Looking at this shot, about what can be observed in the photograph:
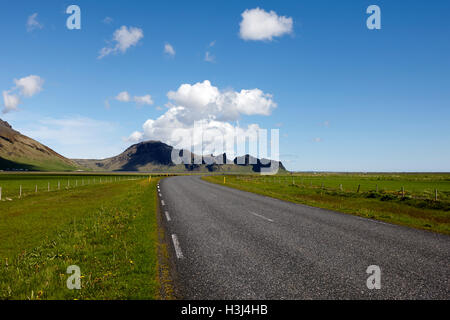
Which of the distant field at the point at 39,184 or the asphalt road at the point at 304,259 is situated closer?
the asphalt road at the point at 304,259

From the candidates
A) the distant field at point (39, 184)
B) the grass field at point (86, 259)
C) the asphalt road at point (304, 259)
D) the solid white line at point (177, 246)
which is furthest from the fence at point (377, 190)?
the distant field at point (39, 184)

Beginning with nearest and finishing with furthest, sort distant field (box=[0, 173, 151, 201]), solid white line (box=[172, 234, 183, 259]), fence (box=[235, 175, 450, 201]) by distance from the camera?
1. solid white line (box=[172, 234, 183, 259])
2. fence (box=[235, 175, 450, 201])
3. distant field (box=[0, 173, 151, 201])

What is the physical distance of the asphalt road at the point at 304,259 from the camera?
4.82 meters

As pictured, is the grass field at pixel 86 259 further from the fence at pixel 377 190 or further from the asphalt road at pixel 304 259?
the fence at pixel 377 190

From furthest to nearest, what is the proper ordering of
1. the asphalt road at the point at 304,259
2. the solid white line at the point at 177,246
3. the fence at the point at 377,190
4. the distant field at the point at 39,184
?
the distant field at the point at 39,184 → the fence at the point at 377,190 → the solid white line at the point at 177,246 → the asphalt road at the point at 304,259

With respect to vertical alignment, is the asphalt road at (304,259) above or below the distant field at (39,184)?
above

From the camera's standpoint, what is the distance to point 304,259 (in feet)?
21.2

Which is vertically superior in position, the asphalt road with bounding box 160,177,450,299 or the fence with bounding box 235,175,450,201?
the asphalt road with bounding box 160,177,450,299

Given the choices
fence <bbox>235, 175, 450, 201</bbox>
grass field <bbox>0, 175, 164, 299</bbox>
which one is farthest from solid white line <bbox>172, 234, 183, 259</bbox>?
fence <bbox>235, 175, 450, 201</bbox>

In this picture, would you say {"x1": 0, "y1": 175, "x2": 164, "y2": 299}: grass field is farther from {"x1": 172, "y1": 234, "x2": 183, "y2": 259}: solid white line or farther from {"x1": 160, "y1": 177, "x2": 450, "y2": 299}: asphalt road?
{"x1": 160, "y1": 177, "x2": 450, "y2": 299}: asphalt road

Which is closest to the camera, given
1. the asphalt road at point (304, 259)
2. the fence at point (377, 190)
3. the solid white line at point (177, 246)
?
the asphalt road at point (304, 259)

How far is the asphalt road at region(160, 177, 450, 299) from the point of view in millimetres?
4816
